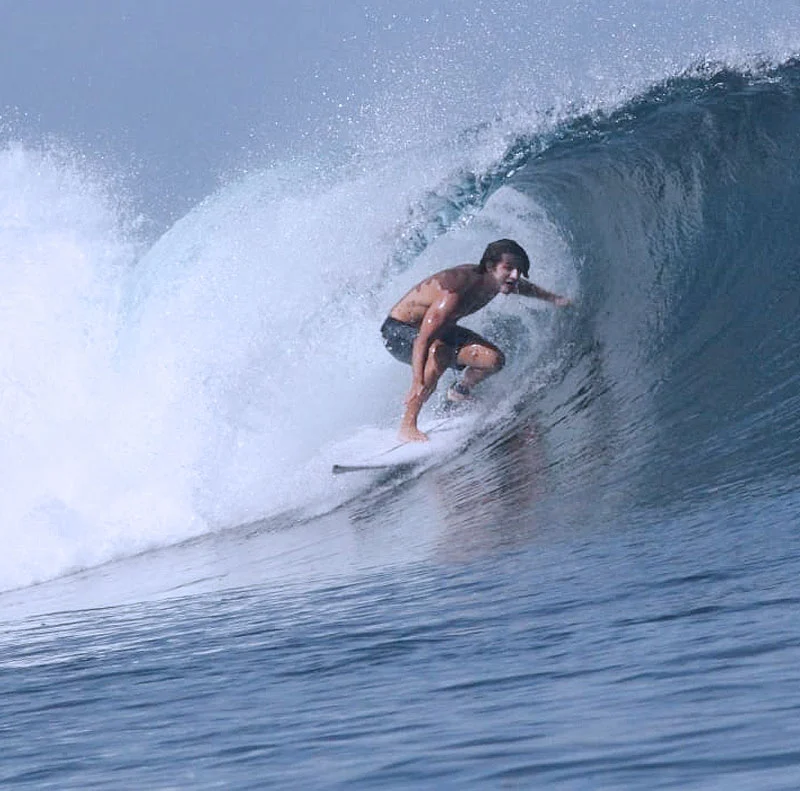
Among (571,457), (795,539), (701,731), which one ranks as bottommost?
(701,731)

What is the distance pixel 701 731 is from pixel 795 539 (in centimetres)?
155

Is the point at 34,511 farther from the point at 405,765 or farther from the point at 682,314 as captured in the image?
the point at 405,765

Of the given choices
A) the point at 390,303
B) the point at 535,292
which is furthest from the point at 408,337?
the point at 390,303

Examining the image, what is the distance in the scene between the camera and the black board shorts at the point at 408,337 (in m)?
7.56

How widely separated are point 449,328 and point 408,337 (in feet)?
0.88

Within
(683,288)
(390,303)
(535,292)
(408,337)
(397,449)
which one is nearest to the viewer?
(397,449)

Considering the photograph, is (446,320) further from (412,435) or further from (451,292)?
(412,435)

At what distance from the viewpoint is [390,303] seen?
31.0 ft

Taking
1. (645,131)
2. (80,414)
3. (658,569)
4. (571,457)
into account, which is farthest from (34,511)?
(645,131)

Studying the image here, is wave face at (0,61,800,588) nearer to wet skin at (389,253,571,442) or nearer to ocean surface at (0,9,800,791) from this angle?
ocean surface at (0,9,800,791)

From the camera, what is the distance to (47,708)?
11.7 ft

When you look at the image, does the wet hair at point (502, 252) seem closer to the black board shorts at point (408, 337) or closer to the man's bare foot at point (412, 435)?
the black board shorts at point (408, 337)

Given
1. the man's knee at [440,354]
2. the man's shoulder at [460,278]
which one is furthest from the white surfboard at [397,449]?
the man's shoulder at [460,278]

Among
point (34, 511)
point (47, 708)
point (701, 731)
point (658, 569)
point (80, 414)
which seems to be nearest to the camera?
point (701, 731)
